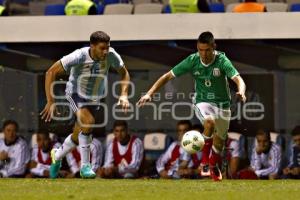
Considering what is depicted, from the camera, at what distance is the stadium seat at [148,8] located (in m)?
19.1

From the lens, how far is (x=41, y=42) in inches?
738

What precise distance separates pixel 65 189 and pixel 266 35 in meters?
6.24

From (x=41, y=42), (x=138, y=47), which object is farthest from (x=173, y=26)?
(x=41, y=42)

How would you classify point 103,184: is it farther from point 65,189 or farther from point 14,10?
point 14,10

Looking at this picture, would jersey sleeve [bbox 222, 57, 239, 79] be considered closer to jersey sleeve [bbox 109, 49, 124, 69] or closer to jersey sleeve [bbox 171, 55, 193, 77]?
jersey sleeve [bbox 171, 55, 193, 77]

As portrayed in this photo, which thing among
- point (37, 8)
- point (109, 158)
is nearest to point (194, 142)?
point (109, 158)

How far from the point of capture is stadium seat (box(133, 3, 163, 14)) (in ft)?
62.6

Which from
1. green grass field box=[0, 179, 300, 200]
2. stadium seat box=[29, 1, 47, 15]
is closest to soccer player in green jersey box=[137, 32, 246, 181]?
green grass field box=[0, 179, 300, 200]

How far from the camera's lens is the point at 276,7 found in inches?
738

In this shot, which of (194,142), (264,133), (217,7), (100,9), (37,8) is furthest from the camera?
(37,8)

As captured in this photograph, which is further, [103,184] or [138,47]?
[138,47]

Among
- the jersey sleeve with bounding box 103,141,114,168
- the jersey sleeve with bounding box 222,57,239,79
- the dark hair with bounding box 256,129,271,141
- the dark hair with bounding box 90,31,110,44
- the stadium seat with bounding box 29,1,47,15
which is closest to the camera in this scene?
the dark hair with bounding box 90,31,110,44

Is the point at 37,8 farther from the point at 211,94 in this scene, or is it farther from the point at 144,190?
the point at 144,190

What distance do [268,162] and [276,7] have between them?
2.63 meters
